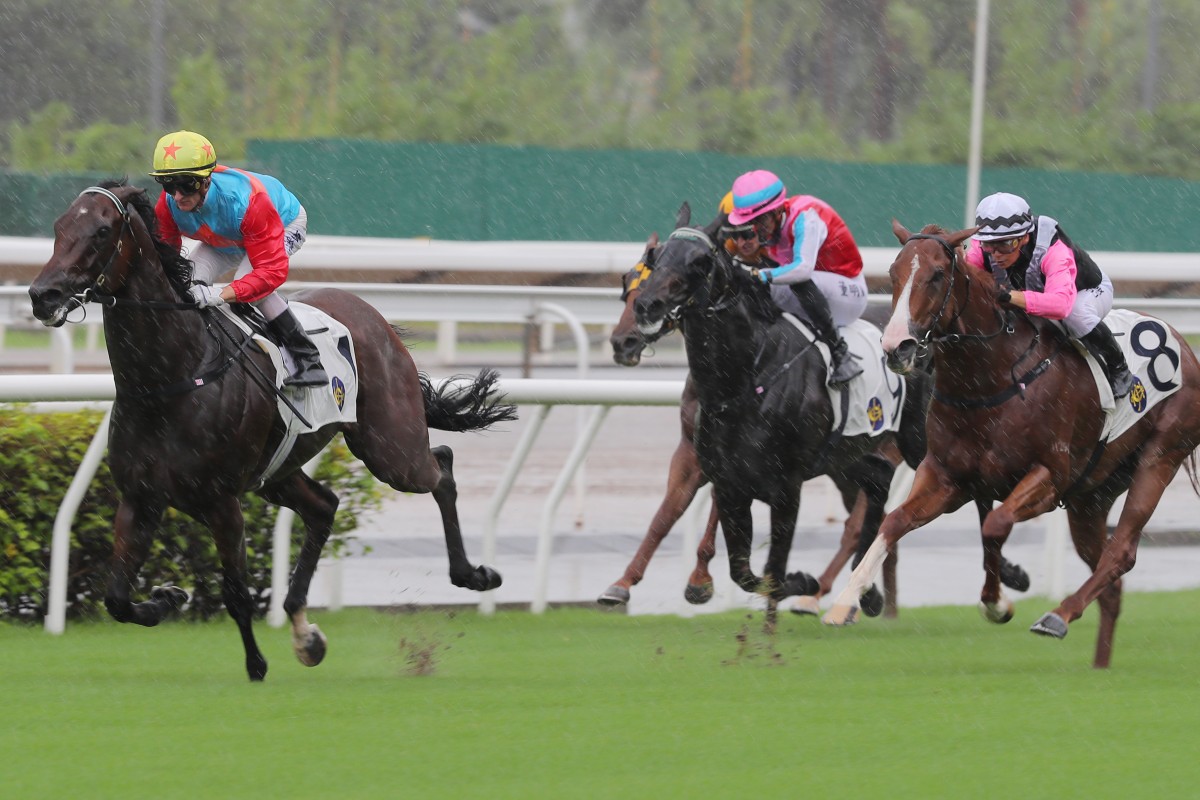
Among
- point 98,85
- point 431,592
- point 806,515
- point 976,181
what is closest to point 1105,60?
point 98,85

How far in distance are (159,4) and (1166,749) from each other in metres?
24.0

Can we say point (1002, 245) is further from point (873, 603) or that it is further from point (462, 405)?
point (462, 405)

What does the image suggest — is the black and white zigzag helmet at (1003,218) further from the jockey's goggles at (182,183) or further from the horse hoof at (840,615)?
the jockey's goggles at (182,183)

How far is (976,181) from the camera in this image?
717 inches

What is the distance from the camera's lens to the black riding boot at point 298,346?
6051 millimetres

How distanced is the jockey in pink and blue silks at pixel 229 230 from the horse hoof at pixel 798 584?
1.98 meters

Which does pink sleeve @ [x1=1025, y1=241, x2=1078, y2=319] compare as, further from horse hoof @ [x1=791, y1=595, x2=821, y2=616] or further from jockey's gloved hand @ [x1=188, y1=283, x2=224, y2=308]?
jockey's gloved hand @ [x1=188, y1=283, x2=224, y2=308]

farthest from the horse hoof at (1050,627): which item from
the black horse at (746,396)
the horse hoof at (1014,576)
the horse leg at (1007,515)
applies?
the horse hoof at (1014,576)

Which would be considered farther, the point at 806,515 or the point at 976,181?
the point at 976,181

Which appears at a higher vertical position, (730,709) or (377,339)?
(377,339)

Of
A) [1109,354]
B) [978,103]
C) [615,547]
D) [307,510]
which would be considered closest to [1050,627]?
[1109,354]

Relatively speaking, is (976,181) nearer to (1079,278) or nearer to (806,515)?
(806,515)

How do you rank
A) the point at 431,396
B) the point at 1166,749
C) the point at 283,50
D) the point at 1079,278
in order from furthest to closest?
the point at 283,50
the point at 431,396
the point at 1079,278
the point at 1166,749

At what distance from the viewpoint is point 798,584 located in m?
7.03
